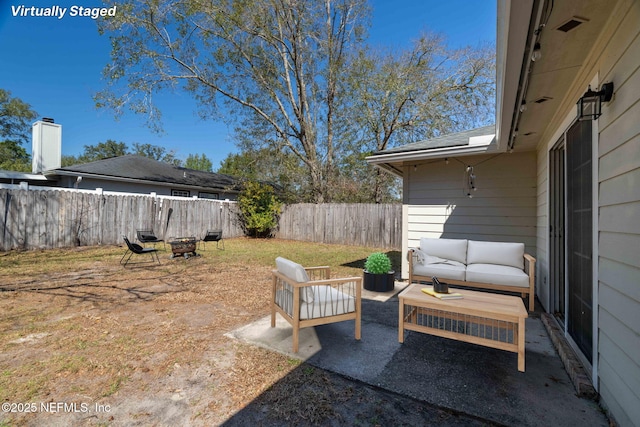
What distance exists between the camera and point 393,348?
2824 mm

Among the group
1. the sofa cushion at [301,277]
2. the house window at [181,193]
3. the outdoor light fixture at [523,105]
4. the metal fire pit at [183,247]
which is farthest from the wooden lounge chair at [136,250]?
the outdoor light fixture at [523,105]

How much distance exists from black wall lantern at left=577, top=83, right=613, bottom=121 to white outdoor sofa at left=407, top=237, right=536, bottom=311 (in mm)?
2503

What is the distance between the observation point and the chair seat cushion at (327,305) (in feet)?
9.00

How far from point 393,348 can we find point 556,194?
3.04m

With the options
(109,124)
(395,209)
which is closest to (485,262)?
(395,209)

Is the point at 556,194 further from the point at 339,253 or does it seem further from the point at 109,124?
the point at 109,124

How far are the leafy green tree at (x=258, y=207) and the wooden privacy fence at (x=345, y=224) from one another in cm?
48

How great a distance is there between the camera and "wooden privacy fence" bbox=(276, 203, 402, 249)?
1066cm

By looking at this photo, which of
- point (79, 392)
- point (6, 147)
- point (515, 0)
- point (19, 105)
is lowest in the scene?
point (79, 392)

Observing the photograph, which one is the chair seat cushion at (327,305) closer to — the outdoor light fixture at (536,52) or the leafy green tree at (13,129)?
the outdoor light fixture at (536,52)

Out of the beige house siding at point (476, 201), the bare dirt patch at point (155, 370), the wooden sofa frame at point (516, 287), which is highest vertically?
the beige house siding at point (476, 201)

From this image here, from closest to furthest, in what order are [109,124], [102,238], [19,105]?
[102,238]
[109,124]
[19,105]

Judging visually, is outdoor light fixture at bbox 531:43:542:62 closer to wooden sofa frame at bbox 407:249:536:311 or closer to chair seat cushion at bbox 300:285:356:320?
chair seat cushion at bbox 300:285:356:320

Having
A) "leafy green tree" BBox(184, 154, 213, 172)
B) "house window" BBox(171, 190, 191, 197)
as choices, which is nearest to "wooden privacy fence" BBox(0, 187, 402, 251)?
"house window" BBox(171, 190, 191, 197)
